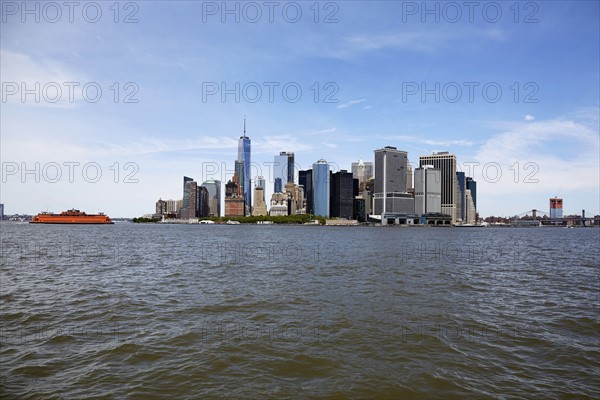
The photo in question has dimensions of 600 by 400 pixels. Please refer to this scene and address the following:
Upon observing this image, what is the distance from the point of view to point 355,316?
16.5m

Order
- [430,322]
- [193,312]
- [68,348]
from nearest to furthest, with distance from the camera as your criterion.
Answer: [68,348]
[430,322]
[193,312]

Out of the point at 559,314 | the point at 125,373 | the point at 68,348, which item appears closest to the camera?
the point at 125,373

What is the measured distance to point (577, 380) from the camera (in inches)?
410

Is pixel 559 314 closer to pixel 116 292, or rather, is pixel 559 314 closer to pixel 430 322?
pixel 430 322

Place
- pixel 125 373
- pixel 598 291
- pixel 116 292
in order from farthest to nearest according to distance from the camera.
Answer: pixel 598 291
pixel 116 292
pixel 125 373

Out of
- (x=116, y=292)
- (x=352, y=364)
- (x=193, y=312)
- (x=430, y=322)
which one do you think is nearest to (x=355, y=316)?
(x=430, y=322)

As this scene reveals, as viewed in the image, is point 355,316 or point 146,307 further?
point 146,307

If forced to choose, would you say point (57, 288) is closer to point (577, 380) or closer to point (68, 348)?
point (68, 348)

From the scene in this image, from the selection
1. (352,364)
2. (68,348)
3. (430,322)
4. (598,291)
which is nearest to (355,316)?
(430,322)

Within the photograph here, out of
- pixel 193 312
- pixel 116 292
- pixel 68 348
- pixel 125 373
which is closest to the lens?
pixel 125 373

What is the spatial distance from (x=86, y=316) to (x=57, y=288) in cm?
858

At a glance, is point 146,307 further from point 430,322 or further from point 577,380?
point 577,380

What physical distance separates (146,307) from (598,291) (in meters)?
29.5

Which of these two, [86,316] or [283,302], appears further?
[283,302]
